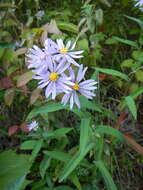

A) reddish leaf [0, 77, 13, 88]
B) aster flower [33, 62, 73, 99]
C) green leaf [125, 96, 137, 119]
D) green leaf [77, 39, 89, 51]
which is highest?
green leaf [77, 39, 89, 51]

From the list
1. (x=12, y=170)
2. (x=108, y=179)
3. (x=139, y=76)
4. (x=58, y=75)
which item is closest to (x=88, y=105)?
(x=58, y=75)

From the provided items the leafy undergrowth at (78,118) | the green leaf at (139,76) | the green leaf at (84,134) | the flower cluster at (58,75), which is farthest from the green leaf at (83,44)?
the green leaf at (84,134)

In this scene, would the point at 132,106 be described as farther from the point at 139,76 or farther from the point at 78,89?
the point at 139,76

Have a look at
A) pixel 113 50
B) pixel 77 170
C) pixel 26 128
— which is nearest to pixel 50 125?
pixel 26 128

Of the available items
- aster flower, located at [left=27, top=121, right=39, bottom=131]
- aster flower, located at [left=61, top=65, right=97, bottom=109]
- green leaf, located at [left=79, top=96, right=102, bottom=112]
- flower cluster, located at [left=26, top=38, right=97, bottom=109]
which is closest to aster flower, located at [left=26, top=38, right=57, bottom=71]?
flower cluster, located at [left=26, top=38, right=97, bottom=109]

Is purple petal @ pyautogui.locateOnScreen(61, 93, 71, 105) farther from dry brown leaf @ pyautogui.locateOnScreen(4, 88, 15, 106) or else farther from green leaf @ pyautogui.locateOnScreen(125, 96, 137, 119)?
dry brown leaf @ pyautogui.locateOnScreen(4, 88, 15, 106)

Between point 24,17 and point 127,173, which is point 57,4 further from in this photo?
point 127,173

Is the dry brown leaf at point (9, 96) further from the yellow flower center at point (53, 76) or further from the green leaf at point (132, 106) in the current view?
the green leaf at point (132, 106)
